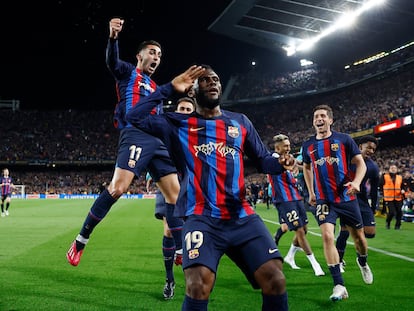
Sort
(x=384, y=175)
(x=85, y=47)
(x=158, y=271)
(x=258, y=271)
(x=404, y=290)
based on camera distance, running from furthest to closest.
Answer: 1. (x=85, y=47)
2. (x=384, y=175)
3. (x=158, y=271)
4. (x=404, y=290)
5. (x=258, y=271)

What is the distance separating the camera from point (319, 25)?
36.6 m

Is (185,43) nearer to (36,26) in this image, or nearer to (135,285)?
(36,26)

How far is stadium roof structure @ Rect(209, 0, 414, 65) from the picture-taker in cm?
3206

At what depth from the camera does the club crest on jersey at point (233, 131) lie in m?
3.12

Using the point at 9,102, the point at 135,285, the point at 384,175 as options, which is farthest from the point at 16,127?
the point at 135,285

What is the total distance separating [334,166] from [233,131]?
9.21ft

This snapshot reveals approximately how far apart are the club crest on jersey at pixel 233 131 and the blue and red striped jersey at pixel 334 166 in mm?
2735

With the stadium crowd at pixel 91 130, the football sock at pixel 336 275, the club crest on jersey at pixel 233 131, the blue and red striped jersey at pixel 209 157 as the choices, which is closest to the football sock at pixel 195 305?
the blue and red striped jersey at pixel 209 157

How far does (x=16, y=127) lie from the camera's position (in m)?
61.9

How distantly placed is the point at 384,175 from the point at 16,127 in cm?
5926

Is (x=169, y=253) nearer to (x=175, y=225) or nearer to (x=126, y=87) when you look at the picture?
(x=175, y=225)

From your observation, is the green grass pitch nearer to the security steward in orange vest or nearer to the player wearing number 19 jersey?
the player wearing number 19 jersey

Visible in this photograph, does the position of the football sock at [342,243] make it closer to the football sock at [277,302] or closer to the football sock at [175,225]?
the football sock at [175,225]

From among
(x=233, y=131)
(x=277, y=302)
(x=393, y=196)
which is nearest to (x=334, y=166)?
(x=233, y=131)
